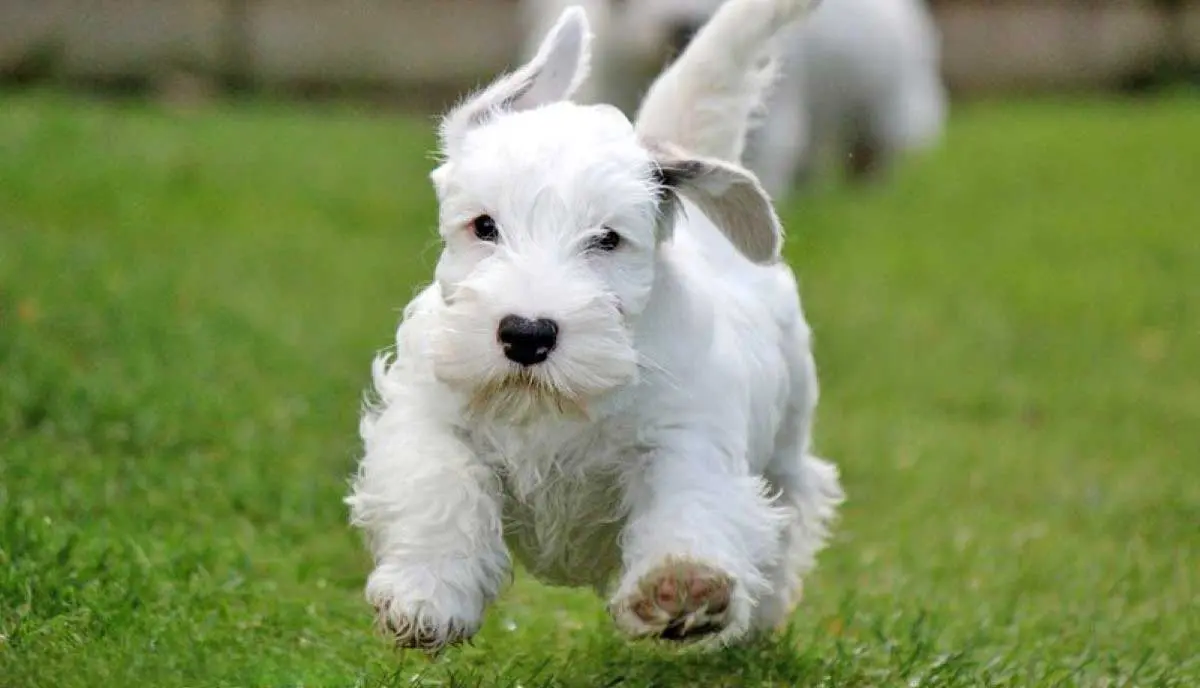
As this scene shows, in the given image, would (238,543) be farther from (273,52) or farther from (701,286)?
(273,52)

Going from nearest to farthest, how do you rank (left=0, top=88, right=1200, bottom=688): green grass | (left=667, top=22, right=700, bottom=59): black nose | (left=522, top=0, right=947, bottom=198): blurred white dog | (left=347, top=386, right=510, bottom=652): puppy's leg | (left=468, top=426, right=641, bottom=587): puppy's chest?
(left=347, top=386, right=510, bottom=652): puppy's leg < (left=468, top=426, right=641, bottom=587): puppy's chest < (left=0, top=88, right=1200, bottom=688): green grass < (left=667, top=22, right=700, bottom=59): black nose < (left=522, top=0, right=947, bottom=198): blurred white dog

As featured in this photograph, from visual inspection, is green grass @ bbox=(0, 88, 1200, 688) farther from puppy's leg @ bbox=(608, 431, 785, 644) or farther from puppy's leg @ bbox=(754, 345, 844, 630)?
puppy's leg @ bbox=(608, 431, 785, 644)

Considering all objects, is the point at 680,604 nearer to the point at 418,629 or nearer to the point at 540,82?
the point at 418,629

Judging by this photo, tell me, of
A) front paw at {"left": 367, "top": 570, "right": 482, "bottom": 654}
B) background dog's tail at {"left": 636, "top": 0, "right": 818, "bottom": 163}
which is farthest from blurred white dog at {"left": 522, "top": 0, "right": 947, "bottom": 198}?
front paw at {"left": 367, "top": 570, "right": 482, "bottom": 654}

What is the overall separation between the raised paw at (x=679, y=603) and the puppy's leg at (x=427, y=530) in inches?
15.0

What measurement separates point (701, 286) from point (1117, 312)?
768 centimetres

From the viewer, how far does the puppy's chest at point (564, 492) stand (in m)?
4.86

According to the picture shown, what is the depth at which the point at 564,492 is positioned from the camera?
4.92 meters

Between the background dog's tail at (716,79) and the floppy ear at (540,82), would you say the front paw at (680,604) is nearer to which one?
the floppy ear at (540,82)

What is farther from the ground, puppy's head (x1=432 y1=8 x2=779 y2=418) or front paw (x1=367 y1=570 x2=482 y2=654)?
puppy's head (x1=432 y1=8 x2=779 y2=418)

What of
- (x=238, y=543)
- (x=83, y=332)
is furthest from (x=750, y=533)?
(x=83, y=332)

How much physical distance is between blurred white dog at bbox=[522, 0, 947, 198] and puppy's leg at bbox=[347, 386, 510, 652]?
24.7ft

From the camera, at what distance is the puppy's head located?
4375 mm

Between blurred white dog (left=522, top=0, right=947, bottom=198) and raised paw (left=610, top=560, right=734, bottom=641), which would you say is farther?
blurred white dog (left=522, top=0, right=947, bottom=198)
